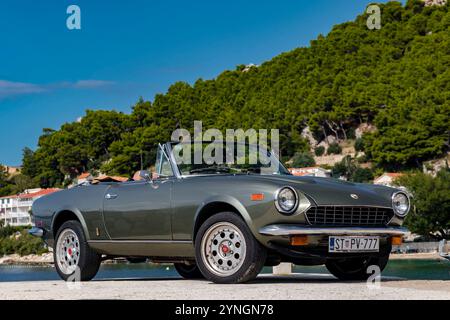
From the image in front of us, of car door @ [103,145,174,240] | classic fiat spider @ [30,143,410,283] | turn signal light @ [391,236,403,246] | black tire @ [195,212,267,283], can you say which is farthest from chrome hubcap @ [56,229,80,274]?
turn signal light @ [391,236,403,246]

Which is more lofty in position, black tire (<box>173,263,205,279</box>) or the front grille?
the front grille

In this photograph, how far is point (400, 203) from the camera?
25.2ft

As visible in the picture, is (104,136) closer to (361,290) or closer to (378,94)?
(378,94)

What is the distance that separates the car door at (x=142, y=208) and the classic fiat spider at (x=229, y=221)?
0.01m

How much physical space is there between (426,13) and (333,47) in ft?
57.4

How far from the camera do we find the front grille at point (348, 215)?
6914 mm

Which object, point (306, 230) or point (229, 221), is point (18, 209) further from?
point (306, 230)

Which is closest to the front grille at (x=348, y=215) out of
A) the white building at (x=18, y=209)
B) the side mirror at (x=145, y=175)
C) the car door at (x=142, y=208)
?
the car door at (x=142, y=208)

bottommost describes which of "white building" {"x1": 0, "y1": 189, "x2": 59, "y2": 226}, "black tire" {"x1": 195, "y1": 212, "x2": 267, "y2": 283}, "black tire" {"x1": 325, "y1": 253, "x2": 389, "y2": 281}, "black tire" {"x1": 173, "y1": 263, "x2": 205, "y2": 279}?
"white building" {"x1": 0, "y1": 189, "x2": 59, "y2": 226}

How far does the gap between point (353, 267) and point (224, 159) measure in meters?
1.76

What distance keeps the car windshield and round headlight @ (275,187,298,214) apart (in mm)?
1342

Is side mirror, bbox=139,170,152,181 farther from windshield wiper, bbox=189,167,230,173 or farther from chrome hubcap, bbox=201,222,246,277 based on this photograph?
chrome hubcap, bbox=201,222,246,277

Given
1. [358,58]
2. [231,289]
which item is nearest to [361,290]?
[231,289]

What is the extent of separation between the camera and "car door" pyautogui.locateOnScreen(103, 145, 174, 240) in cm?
755
